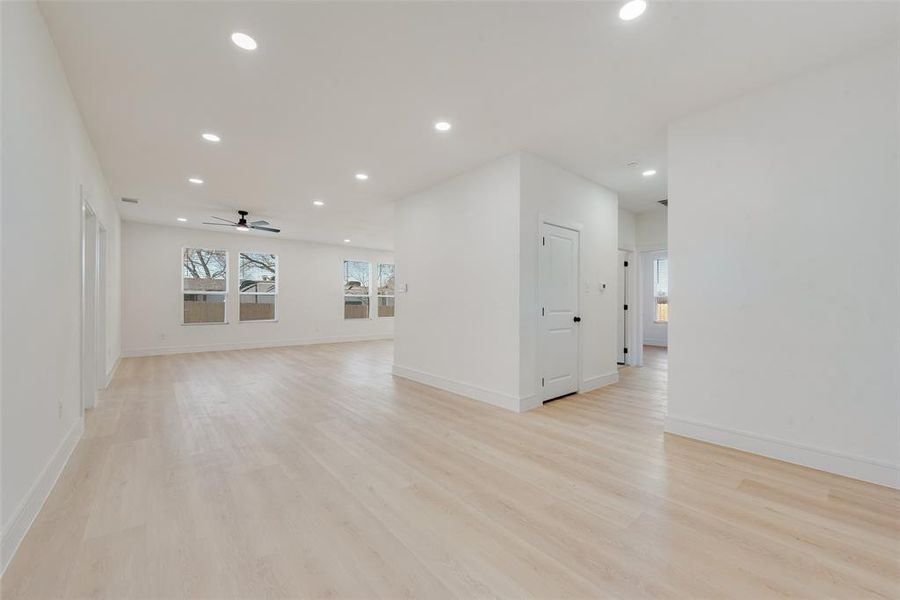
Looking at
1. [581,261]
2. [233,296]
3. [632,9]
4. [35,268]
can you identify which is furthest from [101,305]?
[632,9]

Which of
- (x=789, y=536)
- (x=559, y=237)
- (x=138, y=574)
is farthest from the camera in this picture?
(x=559, y=237)

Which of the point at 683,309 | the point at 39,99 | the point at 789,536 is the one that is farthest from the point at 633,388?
the point at 39,99

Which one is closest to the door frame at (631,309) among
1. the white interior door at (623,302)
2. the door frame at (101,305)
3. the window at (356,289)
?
the white interior door at (623,302)

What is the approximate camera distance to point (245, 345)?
8.80 metres

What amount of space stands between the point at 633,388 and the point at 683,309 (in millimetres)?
2124

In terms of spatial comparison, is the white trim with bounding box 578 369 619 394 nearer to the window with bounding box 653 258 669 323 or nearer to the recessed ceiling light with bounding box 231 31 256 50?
the recessed ceiling light with bounding box 231 31 256 50

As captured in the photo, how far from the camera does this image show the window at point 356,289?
1052 cm

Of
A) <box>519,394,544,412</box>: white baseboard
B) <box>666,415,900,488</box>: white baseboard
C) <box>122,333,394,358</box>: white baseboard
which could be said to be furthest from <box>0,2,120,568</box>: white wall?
<box>122,333,394,358</box>: white baseboard

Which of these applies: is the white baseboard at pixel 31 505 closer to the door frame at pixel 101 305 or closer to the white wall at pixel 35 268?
the white wall at pixel 35 268

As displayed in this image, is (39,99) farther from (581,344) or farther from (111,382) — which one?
(581,344)

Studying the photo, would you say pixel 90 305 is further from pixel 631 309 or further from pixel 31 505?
pixel 631 309

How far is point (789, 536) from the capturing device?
6.01 feet

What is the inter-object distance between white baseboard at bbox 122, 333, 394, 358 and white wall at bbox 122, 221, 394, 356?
2 centimetres

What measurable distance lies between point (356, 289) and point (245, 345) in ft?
10.5
